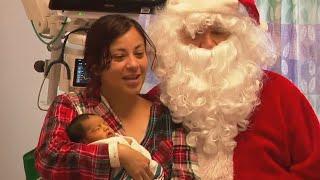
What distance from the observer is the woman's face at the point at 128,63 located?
1479 mm

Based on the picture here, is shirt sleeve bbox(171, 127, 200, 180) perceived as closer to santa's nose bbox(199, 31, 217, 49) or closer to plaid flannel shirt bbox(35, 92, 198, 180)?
plaid flannel shirt bbox(35, 92, 198, 180)

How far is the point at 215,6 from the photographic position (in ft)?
5.47

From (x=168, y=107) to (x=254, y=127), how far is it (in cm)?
31

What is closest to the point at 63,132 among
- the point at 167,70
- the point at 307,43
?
the point at 167,70

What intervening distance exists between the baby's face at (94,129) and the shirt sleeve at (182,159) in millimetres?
255

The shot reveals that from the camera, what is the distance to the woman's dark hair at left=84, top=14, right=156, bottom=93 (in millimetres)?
1498

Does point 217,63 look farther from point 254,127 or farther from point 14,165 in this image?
point 14,165

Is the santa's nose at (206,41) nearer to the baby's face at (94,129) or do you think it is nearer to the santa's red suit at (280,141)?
the santa's red suit at (280,141)

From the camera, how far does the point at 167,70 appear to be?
5.62 ft

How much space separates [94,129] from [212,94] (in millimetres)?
452

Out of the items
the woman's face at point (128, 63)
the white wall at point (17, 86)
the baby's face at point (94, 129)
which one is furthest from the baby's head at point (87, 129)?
the white wall at point (17, 86)

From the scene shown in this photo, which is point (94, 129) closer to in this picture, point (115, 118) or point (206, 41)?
point (115, 118)

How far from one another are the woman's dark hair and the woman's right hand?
0.29 m

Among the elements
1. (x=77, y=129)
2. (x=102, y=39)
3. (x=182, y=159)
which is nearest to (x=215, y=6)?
(x=102, y=39)
